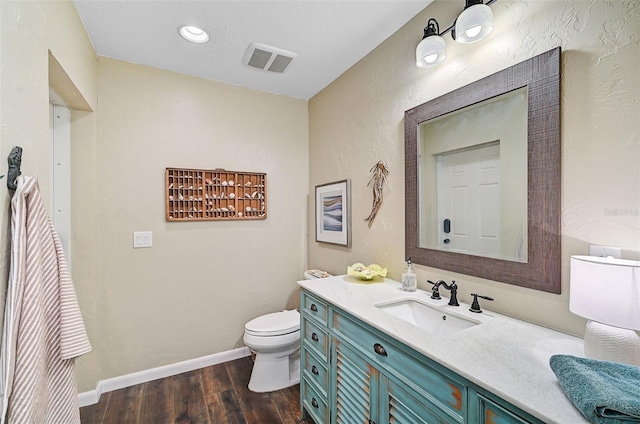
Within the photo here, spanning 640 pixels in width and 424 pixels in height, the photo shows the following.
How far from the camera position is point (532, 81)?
A: 1195 mm

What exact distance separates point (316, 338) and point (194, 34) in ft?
6.77

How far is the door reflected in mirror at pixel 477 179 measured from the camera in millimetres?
1266

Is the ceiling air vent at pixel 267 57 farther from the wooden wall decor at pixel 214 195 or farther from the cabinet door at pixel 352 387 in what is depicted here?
the cabinet door at pixel 352 387

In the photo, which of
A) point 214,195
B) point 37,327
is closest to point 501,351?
point 37,327

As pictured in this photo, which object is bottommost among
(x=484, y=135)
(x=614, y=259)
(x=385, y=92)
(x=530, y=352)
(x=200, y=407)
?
(x=200, y=407)

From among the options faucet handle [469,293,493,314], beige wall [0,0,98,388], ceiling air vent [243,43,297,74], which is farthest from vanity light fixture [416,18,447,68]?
beige wall [0,0,98,388]

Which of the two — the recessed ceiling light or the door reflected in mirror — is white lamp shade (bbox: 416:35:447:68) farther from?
the recessed ceiling light

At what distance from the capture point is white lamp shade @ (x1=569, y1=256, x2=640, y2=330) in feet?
2.60

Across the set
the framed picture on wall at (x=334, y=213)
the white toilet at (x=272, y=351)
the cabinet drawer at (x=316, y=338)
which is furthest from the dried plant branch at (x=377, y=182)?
the white toilet at (x=272, y=351)

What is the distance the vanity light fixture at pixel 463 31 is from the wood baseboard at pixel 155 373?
267 cm

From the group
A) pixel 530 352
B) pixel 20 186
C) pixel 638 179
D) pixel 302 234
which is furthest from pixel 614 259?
pixel 302 234

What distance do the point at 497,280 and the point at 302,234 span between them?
189cm

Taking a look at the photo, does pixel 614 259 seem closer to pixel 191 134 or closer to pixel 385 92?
pixel 385 92

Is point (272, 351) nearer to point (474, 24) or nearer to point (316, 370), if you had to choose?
point (316, 370)
